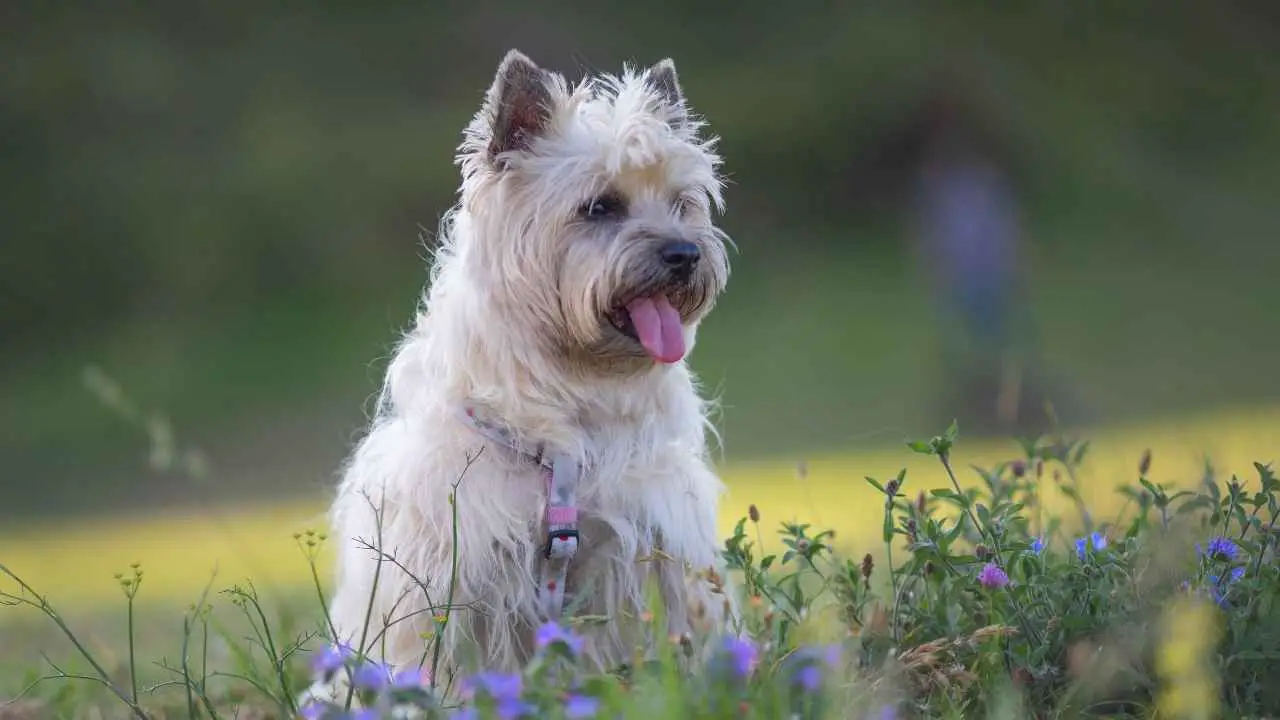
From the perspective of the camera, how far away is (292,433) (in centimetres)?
1320

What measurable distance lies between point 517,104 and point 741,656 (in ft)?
6.13

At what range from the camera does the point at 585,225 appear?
388cm

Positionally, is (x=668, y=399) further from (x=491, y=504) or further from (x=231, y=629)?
(x=231, y=629)

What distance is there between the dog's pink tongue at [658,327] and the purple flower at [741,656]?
1.27 metres

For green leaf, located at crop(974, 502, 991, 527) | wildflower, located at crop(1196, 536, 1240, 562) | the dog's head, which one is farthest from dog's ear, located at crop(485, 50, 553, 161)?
wildflower, located at crop(1196, 536, 1240, 562)

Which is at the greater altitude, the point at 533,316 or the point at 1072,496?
the point at 533,316

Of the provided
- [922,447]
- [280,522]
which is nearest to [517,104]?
[922,447]

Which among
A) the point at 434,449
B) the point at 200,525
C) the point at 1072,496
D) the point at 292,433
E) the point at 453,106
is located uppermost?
the point at 453,106

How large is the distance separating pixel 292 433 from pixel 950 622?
420 inches

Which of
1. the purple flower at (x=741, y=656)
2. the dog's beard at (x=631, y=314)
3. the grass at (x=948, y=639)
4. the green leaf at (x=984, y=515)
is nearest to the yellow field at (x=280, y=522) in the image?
the dog's beard at (x=631, y=314)

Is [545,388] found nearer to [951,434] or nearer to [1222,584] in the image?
[951,434]

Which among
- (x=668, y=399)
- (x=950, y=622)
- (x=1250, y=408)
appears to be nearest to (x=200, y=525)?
(x=1250, y=408)

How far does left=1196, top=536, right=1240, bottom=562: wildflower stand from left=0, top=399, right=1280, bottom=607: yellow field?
3.00m

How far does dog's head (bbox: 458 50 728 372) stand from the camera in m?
3.81
